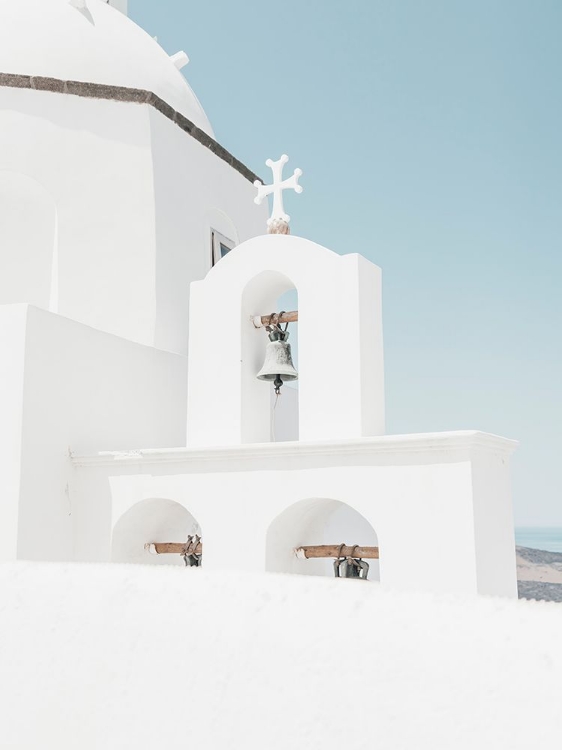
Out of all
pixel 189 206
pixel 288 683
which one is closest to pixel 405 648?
pixel 288 683

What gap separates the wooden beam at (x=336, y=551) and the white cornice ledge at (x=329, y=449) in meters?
0.75

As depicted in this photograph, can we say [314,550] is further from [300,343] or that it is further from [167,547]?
[300,343]

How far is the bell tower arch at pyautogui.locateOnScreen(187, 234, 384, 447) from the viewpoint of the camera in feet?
16.9

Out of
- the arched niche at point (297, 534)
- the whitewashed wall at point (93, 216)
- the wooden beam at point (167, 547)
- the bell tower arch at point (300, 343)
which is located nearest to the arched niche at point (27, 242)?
the whitewashed wall at point (93, 216)

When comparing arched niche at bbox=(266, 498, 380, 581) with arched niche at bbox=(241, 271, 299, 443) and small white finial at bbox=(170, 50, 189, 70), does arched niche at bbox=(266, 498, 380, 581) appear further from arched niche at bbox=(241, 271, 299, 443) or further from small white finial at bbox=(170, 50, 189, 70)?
small white finial at bbox=(170, 50, 189, 70)

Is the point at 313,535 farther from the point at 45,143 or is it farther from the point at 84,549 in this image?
the point at 45,143

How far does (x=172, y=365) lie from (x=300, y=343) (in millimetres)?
1877

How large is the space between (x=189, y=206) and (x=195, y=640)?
6.19 m

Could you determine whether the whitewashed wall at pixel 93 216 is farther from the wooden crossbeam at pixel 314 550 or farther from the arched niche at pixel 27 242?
the wooden crossbeam at pixel 314 550

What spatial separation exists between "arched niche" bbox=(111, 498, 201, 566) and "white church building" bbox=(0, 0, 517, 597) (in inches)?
0.8

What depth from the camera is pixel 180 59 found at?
906 cm

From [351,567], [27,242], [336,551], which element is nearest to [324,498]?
[336,551]

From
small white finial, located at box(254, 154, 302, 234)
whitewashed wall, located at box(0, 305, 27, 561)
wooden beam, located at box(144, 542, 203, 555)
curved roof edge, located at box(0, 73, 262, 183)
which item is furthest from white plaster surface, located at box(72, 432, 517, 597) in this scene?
curved roof edge, located at box(0, 73, 262, 183)

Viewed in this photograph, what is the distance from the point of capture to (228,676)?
5.84ft
